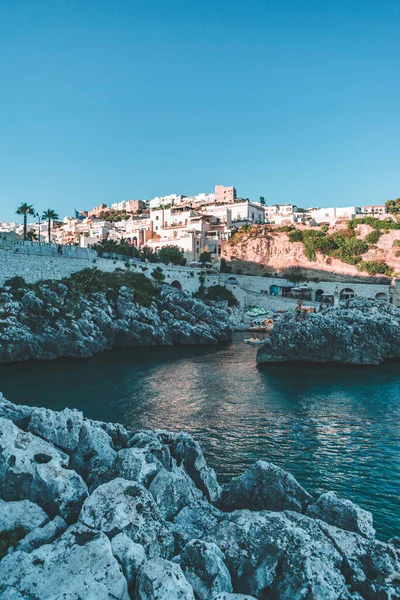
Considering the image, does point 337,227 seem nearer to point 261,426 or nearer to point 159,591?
point 261,426

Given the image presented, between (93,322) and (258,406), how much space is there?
28.8m

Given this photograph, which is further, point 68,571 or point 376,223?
point 376,223

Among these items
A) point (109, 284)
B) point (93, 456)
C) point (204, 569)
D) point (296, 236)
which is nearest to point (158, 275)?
point (109, 284)

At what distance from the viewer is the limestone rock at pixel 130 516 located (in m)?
9.88

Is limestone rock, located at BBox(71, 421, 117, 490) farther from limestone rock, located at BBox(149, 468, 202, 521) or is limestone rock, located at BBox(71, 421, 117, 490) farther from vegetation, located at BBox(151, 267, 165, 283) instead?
vegetation, located at BBox(151, 267, 165, 283)

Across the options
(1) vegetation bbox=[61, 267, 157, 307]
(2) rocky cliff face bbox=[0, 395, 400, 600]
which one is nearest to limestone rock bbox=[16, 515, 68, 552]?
(2) rocky cliff face bbox=[0, 395, 400, 600]

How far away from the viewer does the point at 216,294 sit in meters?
78.4

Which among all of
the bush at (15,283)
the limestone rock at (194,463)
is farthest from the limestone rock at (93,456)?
the bush at (15,283)

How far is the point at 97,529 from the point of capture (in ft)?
32.6

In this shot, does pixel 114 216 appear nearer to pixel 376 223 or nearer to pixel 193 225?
pixel 193 225

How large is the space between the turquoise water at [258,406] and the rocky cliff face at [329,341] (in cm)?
164

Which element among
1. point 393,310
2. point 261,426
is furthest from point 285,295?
point 261,426

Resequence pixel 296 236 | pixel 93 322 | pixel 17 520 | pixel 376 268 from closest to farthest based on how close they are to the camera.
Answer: pixel 17 520
pixel 93 322
pixel 376 268
pixel 296 236

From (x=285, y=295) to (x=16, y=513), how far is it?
81.9 m
